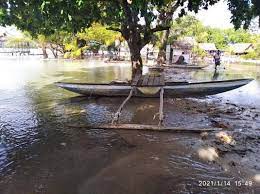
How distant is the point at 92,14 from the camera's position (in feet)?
50.0

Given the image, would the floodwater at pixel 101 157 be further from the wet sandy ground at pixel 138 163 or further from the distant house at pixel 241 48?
the distant house at pixel 241 48

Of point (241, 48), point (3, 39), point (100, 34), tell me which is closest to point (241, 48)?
point (241, 48)

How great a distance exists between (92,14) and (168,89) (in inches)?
236

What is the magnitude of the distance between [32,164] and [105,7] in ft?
38.6

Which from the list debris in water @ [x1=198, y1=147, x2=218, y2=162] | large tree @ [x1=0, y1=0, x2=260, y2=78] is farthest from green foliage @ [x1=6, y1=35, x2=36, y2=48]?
debris in water @ [x1=198, y1=147, x2=218, y2=162]

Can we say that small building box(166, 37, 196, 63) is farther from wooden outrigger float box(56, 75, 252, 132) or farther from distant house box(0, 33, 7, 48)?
distant house box(0, 33, 7, 48)

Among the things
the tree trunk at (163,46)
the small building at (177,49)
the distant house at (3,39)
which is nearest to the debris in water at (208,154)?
the tree trunk at (163,46)

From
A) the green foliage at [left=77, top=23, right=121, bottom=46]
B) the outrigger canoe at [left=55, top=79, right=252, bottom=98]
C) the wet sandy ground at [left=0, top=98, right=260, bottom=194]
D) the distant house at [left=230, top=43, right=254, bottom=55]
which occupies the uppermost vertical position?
the green foliage at [left=77, top=23, right=121, bottom=46]

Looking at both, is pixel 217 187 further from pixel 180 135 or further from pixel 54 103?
pixel 54 103

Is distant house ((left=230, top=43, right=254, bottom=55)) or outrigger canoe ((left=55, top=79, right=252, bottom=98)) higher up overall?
distant house ((left=230, top=43, right=254, bottom=55))

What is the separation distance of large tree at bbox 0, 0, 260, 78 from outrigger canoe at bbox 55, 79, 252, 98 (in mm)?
3087

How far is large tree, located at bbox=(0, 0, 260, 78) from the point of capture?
11.6 meters

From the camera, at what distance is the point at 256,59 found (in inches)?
2020

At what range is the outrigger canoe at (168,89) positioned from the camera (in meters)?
12.6
